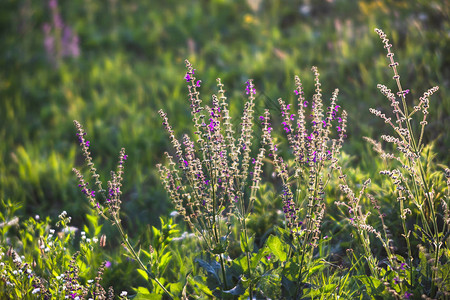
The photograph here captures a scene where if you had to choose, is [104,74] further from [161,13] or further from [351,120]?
[351,120]

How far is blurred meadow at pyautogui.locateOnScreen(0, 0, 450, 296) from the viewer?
13.7 ft

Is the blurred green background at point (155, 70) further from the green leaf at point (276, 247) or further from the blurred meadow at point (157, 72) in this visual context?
the green leaf at point (276, 247)

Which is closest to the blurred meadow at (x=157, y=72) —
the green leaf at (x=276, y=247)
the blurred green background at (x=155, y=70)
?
the blurred green background at (x=155, y=70)

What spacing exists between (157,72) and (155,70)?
5cm

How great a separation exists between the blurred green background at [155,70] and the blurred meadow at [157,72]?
0.06ft

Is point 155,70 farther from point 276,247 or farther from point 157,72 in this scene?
point 276,247

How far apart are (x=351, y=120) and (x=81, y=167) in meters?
2.65

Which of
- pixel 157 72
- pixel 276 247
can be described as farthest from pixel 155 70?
pixel 276 247

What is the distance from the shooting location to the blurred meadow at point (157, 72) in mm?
4184

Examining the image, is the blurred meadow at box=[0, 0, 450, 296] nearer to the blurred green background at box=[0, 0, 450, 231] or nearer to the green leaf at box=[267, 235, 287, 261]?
the blurred green background at box=[0, 0, 450, 231]

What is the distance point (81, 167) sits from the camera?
4523 mm

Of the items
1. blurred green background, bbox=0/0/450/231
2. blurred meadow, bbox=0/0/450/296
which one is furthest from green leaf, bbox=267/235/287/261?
blurred green background, bbox=0/0/450/231

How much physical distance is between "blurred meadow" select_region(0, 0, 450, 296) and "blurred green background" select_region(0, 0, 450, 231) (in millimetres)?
18

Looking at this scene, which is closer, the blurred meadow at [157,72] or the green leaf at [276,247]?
the green leaf at [276,247]
